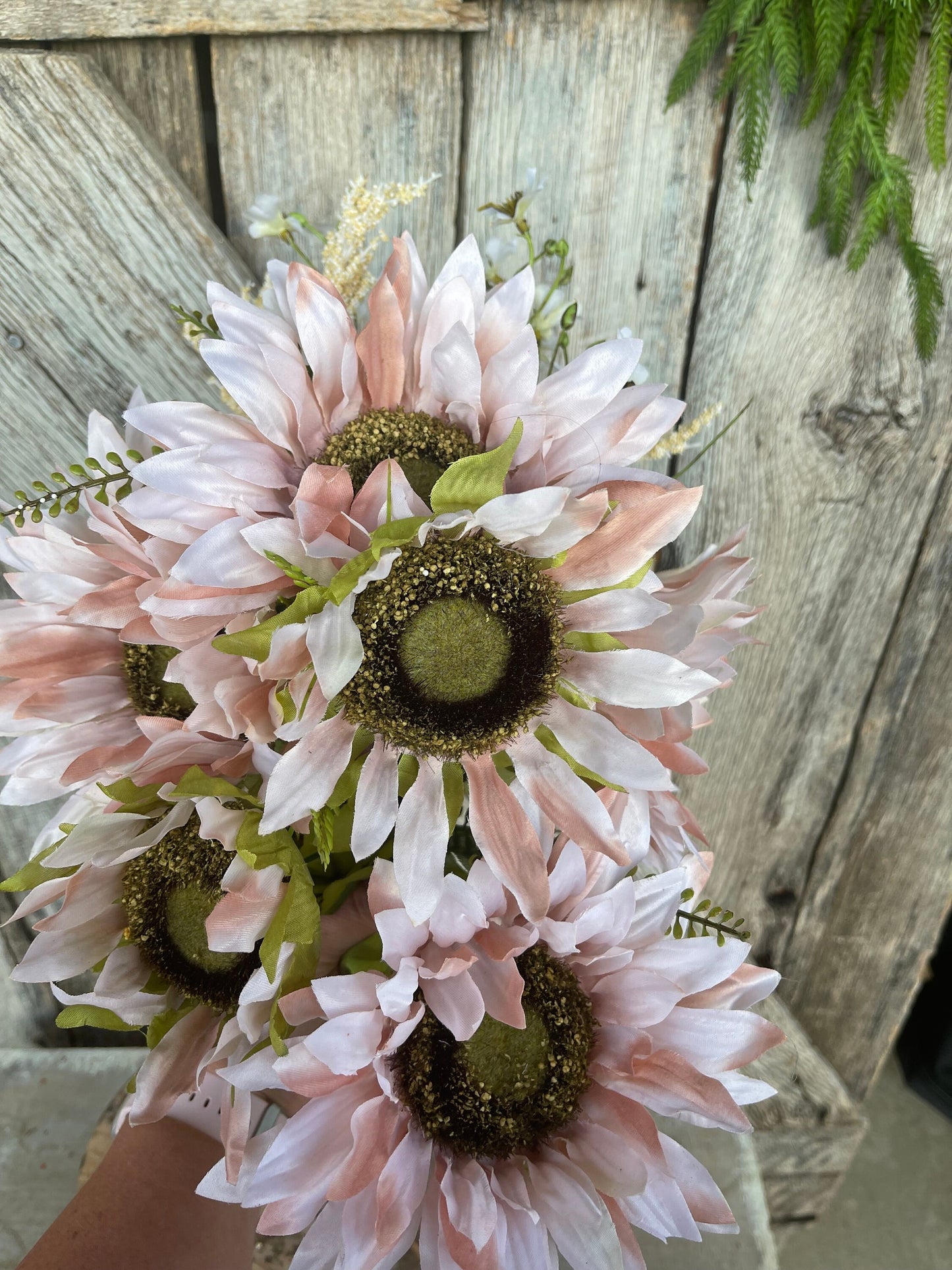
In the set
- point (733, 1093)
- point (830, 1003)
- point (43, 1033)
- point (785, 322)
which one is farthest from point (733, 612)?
point (43, 1033)

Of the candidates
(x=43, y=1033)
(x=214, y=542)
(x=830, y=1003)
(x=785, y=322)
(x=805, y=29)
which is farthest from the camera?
(x=830, y=1003)

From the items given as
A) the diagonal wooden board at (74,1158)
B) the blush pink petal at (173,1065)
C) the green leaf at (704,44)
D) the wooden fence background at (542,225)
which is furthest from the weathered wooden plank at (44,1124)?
the green leaf at (704,44)

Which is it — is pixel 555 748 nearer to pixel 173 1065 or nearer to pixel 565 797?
pixel 565 797

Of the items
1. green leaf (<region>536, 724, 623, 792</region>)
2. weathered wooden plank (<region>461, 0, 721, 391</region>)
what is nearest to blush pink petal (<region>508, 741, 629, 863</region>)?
green leaf (<region>536, 724, 623, 792</region>)

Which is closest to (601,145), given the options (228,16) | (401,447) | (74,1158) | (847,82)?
(847,82)

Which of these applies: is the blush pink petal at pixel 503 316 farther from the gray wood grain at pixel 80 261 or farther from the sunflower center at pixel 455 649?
the gray wood grain at pixel 80 261

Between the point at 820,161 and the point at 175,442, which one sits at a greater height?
the point at 820,161

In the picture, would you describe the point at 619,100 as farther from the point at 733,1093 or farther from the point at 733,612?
the point at 733,1093

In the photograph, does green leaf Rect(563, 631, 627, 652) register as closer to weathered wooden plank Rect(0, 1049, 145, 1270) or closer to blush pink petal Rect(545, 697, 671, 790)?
blush pink petal Rect(545, 697, 671, 790)
